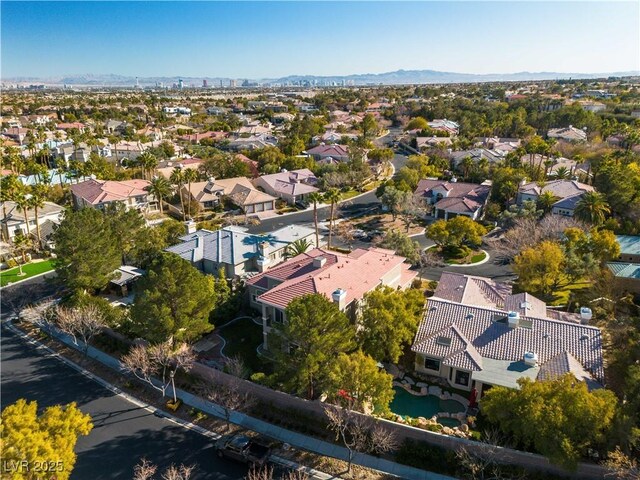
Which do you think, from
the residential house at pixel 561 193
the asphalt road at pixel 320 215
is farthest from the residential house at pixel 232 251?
the residential house at pixel 561 193

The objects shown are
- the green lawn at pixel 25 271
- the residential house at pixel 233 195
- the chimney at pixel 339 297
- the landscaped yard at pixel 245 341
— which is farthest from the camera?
the residential house at pixel 233 195

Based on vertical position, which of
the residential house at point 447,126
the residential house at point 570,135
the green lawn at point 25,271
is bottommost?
the green lawn at point 25,271

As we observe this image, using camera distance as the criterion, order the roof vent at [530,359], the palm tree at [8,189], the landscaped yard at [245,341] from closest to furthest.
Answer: the roof vent at [530,359] < the landscaped yard at [245,341] < the palm tree at [8,189]

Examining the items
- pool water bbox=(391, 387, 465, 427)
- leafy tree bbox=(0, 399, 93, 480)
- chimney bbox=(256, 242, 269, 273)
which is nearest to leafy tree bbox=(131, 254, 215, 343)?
leafy tree bbox=(0, 399, 93, 480)

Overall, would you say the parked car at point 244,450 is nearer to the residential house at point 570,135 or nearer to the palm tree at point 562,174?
the palm tree at point 562,174

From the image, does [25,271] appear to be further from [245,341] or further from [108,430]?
[108,430]

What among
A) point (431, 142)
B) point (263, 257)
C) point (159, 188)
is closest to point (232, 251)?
point (263, 257)

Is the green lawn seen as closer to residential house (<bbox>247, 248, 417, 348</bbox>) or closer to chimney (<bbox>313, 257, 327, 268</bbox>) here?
residential house (<bbox>247, 248, 417, 348</bbox>)
